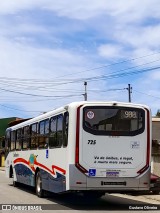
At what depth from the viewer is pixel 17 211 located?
488 inches

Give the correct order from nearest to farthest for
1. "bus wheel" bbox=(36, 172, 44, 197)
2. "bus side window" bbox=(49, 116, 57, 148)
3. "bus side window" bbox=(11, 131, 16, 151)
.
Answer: "bus side window" bbox=(49, 116, 57, 148)
"bus wheel" bbox=(36, 172, 44, 197)
"bus side window" bbox=(11, 131, 16, 151)

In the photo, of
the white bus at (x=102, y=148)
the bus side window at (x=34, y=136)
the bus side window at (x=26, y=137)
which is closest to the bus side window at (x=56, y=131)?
the white bus at (x=102, y=148)

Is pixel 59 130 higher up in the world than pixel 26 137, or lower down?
higher up

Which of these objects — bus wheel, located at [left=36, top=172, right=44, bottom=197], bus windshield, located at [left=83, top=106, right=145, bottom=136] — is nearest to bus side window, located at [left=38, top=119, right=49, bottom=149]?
bus wheel, located at [left=36, top=172, right=44, bottom=197]

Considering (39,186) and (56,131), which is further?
(39,186)

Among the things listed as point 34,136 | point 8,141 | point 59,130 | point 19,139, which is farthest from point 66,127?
point 8,141

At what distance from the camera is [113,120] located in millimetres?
13570

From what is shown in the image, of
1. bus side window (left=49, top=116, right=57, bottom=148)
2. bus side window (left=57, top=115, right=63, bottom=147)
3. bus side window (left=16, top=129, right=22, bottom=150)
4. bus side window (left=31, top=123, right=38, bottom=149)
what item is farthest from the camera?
bus side window (left=16, top=129, right=22, bottom=150)

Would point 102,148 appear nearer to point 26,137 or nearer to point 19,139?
point 26,137

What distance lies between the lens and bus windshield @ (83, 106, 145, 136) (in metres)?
13.3

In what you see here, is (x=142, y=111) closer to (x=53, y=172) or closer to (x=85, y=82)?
(x=53, y=172)

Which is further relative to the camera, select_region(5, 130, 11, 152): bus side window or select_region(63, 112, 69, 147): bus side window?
select_region(5, 130, 11, 152): bus side window

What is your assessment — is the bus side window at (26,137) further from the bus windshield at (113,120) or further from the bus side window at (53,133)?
the bus windshield at (113,120)

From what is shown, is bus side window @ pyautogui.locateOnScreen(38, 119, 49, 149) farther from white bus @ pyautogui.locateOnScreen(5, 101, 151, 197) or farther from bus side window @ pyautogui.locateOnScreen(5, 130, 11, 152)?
bus side window @ pyautogui.locateOnScreen(5, 130, 11, 152)
